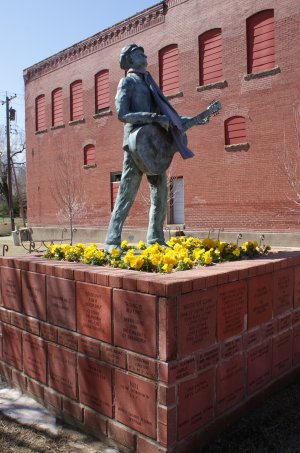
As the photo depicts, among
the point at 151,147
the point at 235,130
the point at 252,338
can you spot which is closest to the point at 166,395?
the point at 252,338

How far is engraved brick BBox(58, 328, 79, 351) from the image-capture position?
3766 millimetres

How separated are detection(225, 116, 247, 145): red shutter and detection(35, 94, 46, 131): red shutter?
14082 mm

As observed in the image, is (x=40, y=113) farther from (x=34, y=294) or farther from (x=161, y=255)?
→ (x=161, y=255)

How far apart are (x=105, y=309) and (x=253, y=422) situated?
147 centimetres

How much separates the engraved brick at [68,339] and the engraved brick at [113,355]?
36 cm

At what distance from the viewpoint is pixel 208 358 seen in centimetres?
333

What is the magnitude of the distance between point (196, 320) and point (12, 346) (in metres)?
2.33

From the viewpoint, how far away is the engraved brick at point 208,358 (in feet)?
10.6

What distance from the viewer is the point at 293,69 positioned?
54.1 feet

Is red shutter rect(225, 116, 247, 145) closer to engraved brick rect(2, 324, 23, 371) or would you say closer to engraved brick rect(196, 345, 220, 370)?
engraved brick rect(2, 324, 23, 371)

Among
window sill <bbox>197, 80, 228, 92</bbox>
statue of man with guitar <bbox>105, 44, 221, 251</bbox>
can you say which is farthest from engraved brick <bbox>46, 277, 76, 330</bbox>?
window sill <bbox>197, 80, 228, 92</bbox>

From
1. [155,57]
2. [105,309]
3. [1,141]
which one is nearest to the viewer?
[105,309]

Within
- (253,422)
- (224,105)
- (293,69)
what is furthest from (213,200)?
(253,422)

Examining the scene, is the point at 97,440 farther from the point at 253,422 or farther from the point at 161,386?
the point at 253,422
